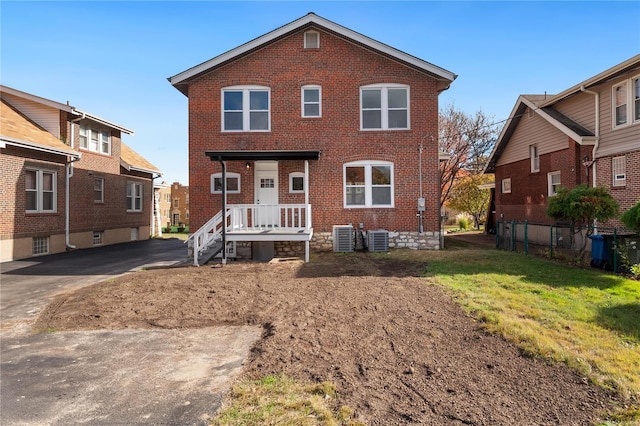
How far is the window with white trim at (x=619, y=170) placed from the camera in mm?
13281

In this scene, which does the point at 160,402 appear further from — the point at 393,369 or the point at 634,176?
the point at 634,176

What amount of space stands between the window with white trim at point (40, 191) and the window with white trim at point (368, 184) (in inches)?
496

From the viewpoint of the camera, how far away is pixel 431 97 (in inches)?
558

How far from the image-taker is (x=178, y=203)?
149 feet

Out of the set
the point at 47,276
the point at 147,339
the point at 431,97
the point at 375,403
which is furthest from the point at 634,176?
the point at 47,276

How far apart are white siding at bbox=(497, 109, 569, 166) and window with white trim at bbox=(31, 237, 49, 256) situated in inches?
881

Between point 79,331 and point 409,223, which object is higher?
point 409,223

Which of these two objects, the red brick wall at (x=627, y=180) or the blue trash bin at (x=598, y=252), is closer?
the blue trash bin at (x=598, y=252)

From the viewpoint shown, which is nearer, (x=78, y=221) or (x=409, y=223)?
(x=409, y=223)

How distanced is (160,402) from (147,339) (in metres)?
2.17

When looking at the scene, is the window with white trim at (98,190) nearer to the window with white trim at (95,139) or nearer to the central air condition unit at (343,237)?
the window with white trim at (95,139)

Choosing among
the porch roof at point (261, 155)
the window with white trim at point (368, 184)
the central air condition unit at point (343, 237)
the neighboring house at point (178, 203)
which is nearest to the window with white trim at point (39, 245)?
the porch roof at point (261, 155)

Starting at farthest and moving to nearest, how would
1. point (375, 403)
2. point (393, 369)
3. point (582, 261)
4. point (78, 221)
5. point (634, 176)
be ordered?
1. point (78, 221)
2. point (634, 176)
3. point (582, 261)
4. point (393, 369)
5. point (375, 403)

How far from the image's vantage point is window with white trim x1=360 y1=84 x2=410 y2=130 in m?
14.2
